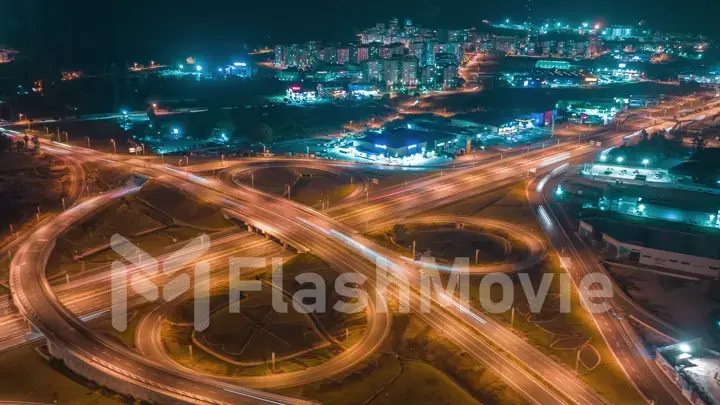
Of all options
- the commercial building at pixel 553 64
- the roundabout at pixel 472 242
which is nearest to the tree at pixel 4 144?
the roundabout at pixel 472 242

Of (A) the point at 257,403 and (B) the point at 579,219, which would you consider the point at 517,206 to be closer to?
(B) the point at 579,219

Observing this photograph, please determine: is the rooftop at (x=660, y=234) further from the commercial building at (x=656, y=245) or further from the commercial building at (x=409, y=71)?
the commercial building at (x=409, y=71)

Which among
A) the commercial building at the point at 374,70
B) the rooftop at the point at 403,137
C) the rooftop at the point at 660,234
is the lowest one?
the rooftop at the point at 660,234

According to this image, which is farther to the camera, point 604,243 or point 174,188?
point 174,188

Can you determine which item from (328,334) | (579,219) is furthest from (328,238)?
(579,219)

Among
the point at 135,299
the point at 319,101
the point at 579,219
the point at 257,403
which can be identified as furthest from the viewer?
the point at 319,101

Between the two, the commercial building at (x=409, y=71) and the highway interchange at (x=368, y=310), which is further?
the commercial building at (x=409, y=71)
